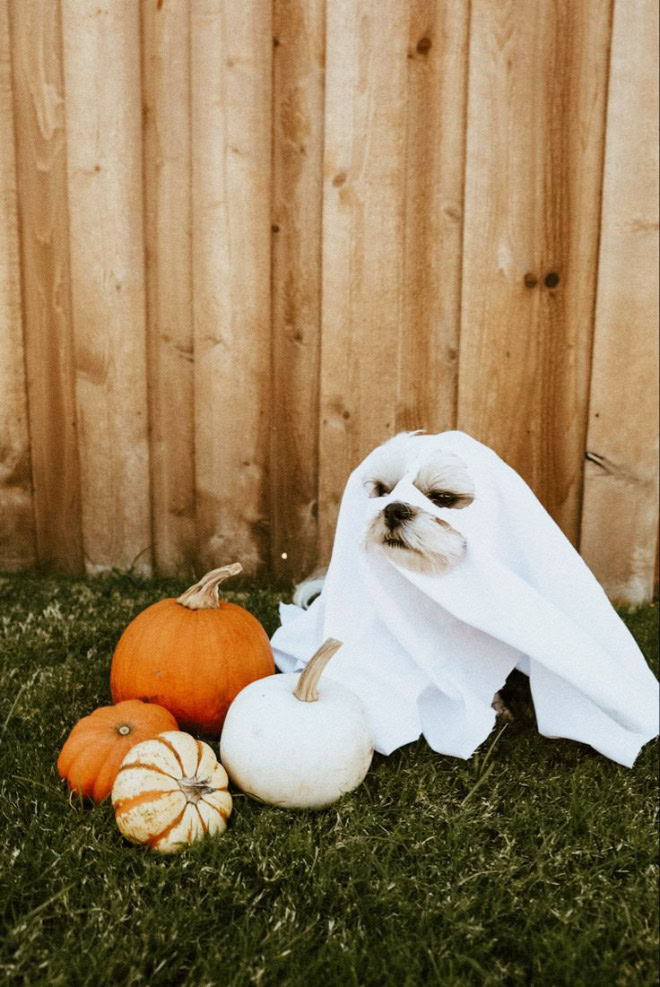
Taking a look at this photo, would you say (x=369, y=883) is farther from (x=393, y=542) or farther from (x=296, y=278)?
(x=296, y=278)

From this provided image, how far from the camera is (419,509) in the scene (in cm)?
233

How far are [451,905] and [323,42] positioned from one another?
124 inches

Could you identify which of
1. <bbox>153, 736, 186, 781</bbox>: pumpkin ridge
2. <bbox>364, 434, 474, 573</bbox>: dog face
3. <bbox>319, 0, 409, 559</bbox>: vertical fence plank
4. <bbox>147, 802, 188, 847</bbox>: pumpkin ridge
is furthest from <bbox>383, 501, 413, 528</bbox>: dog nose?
<bbox>319, 0, 409, 559</bbox>: vertical fence plank

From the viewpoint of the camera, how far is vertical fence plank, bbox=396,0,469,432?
347 cm

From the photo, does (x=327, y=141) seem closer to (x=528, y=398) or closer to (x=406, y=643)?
(x=528, y=398)

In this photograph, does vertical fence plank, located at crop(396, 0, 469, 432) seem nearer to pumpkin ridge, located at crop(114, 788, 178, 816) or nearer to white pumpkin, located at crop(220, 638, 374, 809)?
white pumpkin, located at crop(220, 638, 374, 809)

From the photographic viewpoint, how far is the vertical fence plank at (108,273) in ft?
11.7

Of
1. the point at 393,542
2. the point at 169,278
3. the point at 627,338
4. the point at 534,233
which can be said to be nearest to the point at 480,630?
the point at 393,542

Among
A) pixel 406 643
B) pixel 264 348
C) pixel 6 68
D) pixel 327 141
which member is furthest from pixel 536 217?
pixel 6 68

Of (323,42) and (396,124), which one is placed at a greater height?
(323,42)

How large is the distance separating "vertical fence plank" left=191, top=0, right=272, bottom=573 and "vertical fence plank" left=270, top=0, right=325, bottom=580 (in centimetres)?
5

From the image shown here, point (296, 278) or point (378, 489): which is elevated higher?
point (296, 278)

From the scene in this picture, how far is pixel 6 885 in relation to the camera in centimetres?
180

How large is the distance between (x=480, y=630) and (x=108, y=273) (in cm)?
223
